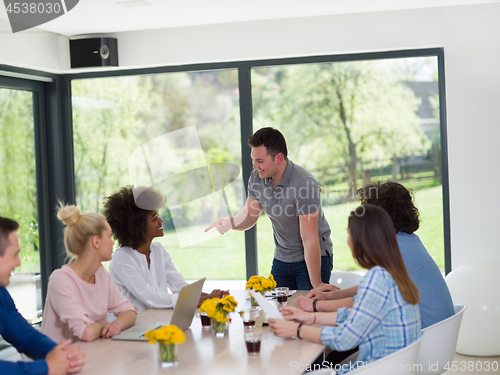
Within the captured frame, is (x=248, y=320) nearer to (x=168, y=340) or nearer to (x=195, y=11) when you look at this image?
(x=168, y=340)

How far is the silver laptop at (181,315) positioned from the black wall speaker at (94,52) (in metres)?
2.93

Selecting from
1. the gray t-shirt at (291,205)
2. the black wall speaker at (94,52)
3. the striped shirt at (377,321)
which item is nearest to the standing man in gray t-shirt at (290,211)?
the gray t-shirt at (291,205)

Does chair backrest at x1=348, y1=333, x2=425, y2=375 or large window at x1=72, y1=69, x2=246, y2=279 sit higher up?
large window at x1=72, y1=69, x2=246, y2=279

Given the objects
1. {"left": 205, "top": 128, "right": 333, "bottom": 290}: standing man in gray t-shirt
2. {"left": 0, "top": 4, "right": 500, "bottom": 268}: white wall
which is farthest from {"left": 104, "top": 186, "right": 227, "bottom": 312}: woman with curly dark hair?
{"left": 0, "top": 4, "right": 500, "bottom": 268}: white wall

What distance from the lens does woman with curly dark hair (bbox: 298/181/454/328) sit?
7.75 ft

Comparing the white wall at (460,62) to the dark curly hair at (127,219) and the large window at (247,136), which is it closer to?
the large window at (247,136)

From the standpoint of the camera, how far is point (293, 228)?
3.34m

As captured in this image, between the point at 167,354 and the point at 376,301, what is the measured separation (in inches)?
29.9

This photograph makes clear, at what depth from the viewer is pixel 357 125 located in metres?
4.45

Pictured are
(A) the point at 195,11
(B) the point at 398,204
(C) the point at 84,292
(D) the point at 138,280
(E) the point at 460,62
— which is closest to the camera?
(C) the point at 84,292

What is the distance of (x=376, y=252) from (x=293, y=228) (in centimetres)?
140

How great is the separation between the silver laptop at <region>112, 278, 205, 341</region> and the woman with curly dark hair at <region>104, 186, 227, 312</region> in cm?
32

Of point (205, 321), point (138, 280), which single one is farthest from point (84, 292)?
point (205, 321)

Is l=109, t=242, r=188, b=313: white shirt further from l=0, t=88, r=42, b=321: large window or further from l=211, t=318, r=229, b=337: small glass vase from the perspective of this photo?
l=0, t=88, r=42, b=321: large window
